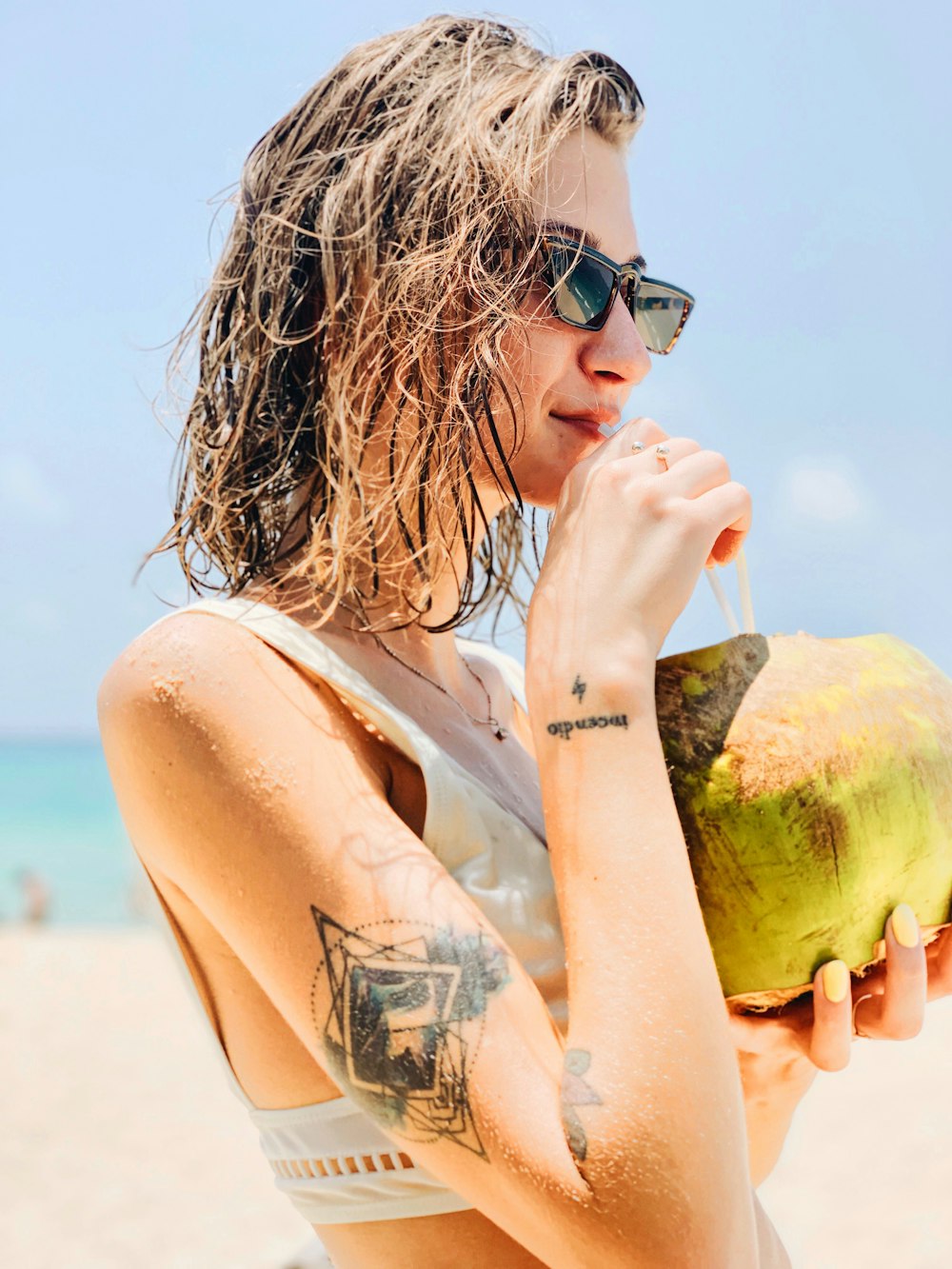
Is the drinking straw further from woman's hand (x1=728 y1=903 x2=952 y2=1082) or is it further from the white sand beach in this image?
the white sand beach

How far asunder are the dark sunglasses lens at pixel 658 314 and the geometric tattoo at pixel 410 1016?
103cm

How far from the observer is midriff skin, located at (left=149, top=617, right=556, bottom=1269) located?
1479 millimetres

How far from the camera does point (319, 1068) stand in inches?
59.7

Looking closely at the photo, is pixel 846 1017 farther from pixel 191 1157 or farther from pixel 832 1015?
pixel 191 1157

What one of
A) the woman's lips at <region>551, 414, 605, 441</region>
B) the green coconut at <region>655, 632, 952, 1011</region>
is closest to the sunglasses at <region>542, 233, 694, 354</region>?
the woman's lips at <region>551, 414, 605, 441</region>

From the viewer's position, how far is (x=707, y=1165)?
4.05 ft

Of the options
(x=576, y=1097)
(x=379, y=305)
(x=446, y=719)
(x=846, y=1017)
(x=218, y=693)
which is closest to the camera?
(x=576, y=1097)

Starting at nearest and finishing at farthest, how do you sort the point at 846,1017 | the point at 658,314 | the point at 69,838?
the point at 846,1017, the point at 658,314, the point at 69,838

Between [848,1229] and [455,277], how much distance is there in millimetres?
6371

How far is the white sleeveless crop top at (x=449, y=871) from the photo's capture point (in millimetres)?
1458

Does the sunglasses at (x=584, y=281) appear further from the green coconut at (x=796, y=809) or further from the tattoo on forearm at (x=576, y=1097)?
the tattoo on forearm at (x=576, y=1097)

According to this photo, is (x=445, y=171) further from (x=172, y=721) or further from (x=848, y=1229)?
(x=848, y=1229)

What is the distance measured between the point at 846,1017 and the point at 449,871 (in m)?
0.52

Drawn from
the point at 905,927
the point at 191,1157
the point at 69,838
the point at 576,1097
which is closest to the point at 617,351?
the point at 905,927
